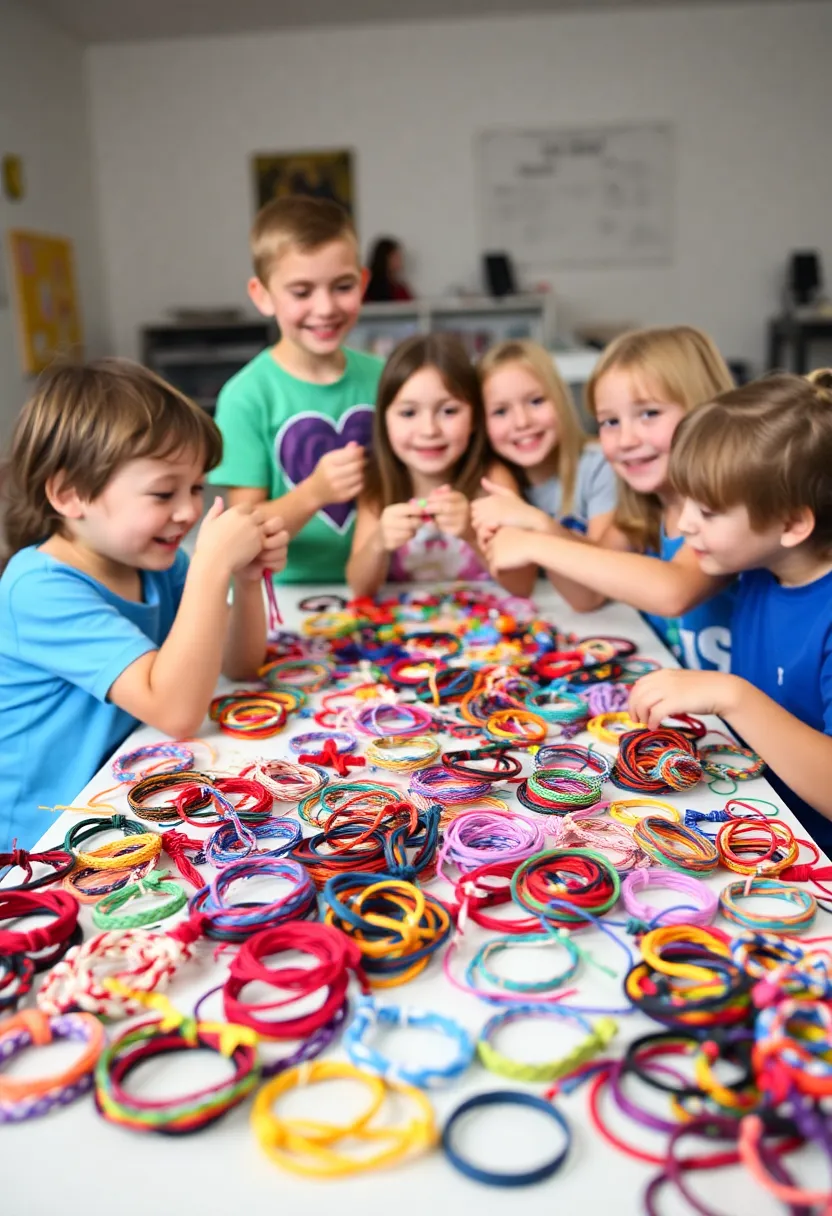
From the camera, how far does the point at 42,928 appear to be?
71cm

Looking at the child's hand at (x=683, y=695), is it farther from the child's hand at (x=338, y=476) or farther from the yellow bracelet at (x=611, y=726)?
the child's hand at (x=338, y=476)

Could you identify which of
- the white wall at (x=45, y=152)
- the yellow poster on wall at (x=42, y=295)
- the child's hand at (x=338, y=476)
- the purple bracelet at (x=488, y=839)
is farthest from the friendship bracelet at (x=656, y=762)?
the yellow poster on wall at (x=42, y=295)

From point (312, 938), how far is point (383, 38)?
6364 millimetres

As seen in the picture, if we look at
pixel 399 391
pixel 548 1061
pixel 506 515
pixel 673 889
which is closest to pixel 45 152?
pixel 399 391

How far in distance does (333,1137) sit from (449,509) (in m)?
1.22

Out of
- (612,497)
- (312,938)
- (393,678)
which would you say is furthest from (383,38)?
(312,938)

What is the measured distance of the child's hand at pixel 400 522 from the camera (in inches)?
64.9

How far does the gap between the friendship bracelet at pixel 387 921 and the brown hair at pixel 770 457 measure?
654mm

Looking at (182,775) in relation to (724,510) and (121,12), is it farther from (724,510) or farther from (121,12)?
(121,12)

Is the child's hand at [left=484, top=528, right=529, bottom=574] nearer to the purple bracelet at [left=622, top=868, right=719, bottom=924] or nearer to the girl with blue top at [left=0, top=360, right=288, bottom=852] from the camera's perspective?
the girl with blue top at [left=0, top=360, right=288, bottom=852]

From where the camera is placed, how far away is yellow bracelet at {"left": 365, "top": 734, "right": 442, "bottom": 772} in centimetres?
101

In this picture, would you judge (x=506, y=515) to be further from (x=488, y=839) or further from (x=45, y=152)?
(x=45, y=152)

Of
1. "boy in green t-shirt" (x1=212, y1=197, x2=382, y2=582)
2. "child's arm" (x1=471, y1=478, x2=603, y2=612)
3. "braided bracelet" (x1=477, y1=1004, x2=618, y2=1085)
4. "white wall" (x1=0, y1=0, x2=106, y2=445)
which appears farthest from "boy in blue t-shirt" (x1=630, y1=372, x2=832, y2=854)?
"white wall" (x1=0, y1=0, x2=106, y2=445)

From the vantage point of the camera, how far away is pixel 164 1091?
0.57 meters
